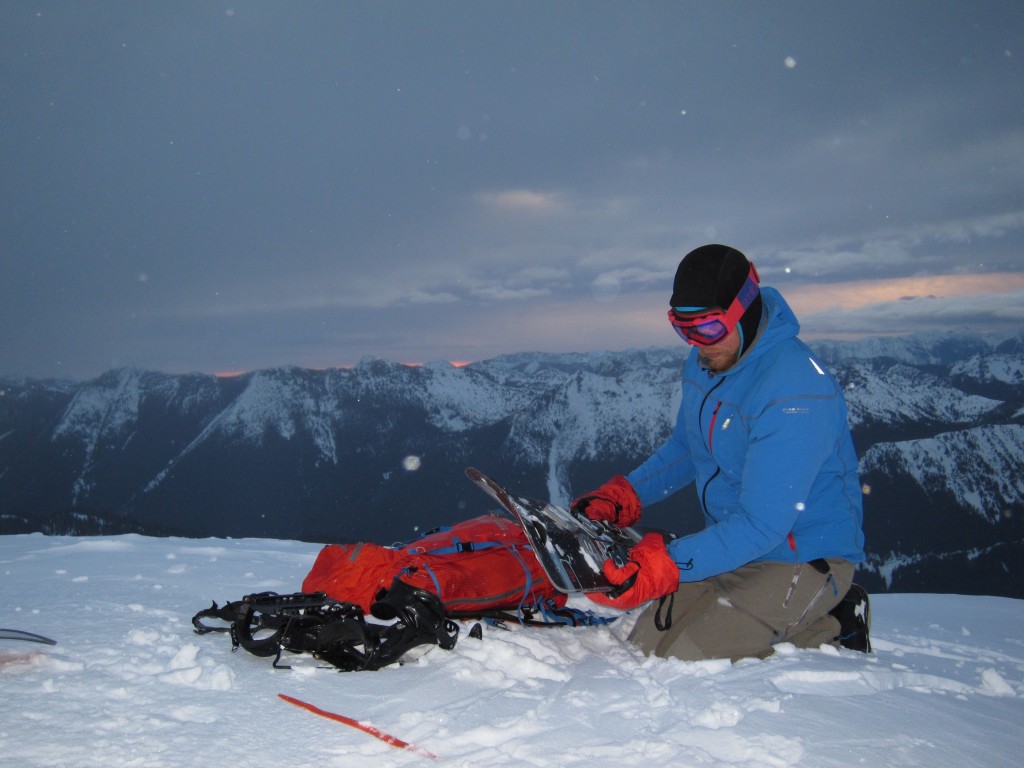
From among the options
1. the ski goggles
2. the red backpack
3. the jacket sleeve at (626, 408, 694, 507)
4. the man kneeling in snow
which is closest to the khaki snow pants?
the man kneeling in snow

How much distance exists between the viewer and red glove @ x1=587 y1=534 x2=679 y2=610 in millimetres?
3285

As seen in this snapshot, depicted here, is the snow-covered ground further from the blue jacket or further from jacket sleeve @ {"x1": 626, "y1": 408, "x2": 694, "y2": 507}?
jacket sleeve @ {"x1": 626, "y1": 408, "x2": 694, "y2": 507}

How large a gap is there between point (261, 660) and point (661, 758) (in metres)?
1.89

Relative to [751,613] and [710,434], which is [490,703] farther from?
[710,434]

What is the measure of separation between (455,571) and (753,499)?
1.77 metres

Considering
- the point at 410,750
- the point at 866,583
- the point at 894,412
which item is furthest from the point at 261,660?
the point at 894,412

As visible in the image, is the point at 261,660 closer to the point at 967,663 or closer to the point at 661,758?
the point at 661,758

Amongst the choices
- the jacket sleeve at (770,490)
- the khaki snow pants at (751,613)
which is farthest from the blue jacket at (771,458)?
the khaki snow pants at (751,613)

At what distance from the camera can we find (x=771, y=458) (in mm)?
3299

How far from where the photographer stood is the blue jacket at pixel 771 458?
3.29m

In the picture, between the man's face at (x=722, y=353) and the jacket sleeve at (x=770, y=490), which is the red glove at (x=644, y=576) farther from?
the man's face at (x=722, y=353)

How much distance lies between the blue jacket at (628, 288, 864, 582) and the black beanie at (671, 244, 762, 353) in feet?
1.07

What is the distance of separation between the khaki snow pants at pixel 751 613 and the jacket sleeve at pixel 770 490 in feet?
1.39

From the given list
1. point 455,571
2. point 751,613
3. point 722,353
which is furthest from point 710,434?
point 455,571
